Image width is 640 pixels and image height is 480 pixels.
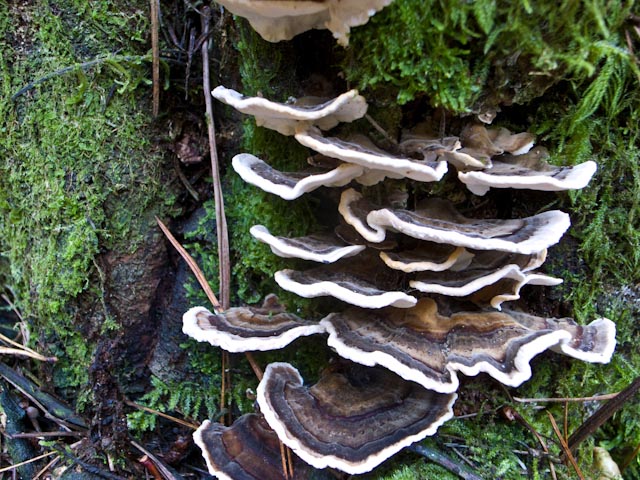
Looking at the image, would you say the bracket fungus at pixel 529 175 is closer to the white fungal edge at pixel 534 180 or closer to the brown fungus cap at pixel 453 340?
the white fungal edge at pixel 534 180

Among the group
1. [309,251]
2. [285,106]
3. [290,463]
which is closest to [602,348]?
[309,251]

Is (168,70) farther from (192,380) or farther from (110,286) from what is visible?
(192,380)

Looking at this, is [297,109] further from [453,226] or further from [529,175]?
[529,175]

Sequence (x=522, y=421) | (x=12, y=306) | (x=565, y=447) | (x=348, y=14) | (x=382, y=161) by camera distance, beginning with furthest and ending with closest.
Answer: (x=12, y=306)
(x=522, y=421)
(x=565, y=447)
(x=348, y=14)
(x=382, y=161)

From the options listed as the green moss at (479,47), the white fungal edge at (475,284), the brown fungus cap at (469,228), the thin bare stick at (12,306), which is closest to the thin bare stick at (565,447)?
the white fungal edge at (475,284)

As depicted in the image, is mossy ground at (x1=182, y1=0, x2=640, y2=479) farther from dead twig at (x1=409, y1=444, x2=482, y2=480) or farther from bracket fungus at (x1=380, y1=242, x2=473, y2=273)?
bracket fungus at (x1=380, y1=242, x2=473, y2=273)

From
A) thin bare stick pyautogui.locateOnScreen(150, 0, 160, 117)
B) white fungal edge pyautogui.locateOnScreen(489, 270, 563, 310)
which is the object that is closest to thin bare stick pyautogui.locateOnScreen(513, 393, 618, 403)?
white fungal edge pyautogui.locateOnScreen(489, 270, 563, 310)

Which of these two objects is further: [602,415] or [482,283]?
[602,415]
